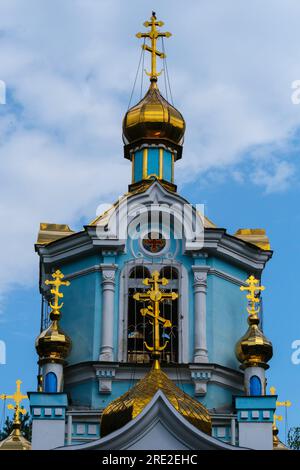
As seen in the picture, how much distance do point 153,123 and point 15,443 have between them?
249 inches

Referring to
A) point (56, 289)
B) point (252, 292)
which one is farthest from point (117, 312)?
point (252, 292)

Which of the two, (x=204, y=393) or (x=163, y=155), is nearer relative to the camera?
(x=204, y=393)

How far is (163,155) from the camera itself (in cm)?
2214

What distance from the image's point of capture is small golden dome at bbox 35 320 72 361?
1898cm

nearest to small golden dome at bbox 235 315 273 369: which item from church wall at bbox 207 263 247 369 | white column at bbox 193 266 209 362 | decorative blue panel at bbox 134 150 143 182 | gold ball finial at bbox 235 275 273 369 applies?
gold ball finial at bbox 235 275 273 369

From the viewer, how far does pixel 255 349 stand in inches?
745

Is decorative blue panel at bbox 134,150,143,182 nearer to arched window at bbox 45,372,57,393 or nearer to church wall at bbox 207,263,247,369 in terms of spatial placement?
church wall at bbox 207,263,247,369

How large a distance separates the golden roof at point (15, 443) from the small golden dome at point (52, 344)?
1.13m

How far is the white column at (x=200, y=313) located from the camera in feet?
63.1

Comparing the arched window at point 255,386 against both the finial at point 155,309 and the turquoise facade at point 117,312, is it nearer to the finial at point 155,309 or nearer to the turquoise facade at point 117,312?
the turquoise facade at point 117,312
